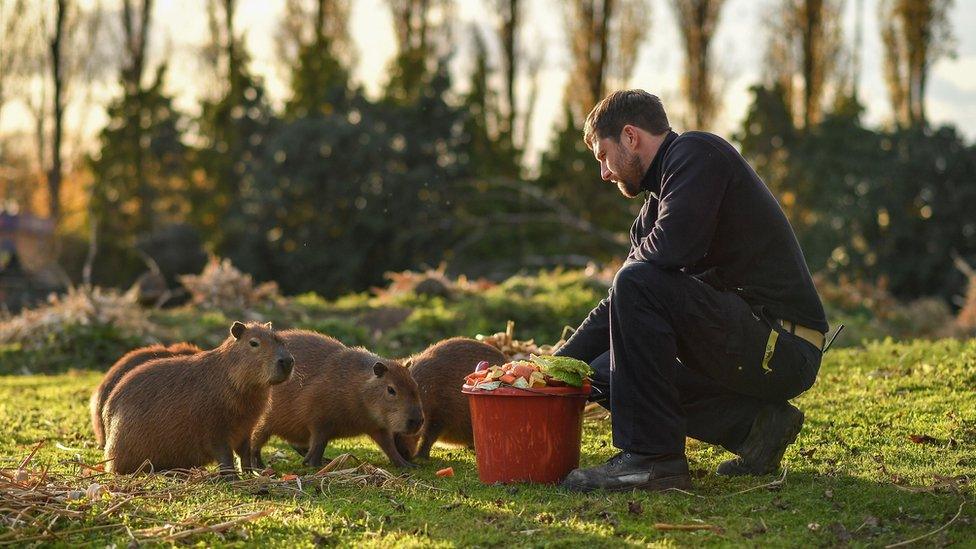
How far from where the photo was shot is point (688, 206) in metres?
4.42

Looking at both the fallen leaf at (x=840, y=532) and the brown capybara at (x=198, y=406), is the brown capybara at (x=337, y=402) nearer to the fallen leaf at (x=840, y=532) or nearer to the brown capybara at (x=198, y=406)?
the brown capybara at (x=198, y=406)

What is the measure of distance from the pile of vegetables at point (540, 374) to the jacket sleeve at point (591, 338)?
0.43 meters

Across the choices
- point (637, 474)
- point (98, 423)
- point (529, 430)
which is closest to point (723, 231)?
point (637, 474)

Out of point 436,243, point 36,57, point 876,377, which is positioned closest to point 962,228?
point 436,243

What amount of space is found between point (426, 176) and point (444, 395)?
1496cm

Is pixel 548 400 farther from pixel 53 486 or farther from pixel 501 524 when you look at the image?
pixel 53 486

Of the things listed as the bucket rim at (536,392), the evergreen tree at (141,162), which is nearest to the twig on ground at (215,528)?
the bucket rim at (536,392)

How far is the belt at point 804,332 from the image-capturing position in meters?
4.69

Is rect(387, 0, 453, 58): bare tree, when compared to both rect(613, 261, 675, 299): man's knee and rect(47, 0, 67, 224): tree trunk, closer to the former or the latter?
rect(47, 0, 67, 224): tree trunk

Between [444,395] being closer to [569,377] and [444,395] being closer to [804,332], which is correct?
[569,377]

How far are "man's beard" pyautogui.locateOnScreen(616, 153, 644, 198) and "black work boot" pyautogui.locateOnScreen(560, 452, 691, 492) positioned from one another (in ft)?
3.95

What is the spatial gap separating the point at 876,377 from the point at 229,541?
5109 mm

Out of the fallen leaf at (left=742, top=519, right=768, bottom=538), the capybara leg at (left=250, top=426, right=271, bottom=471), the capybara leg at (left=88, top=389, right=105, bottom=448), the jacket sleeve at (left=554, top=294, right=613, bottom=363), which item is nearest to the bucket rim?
→ the jacket sleeve at (left=554, top=294, right=613, bottom=363)

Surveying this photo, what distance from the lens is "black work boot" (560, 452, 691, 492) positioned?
4.43 m
